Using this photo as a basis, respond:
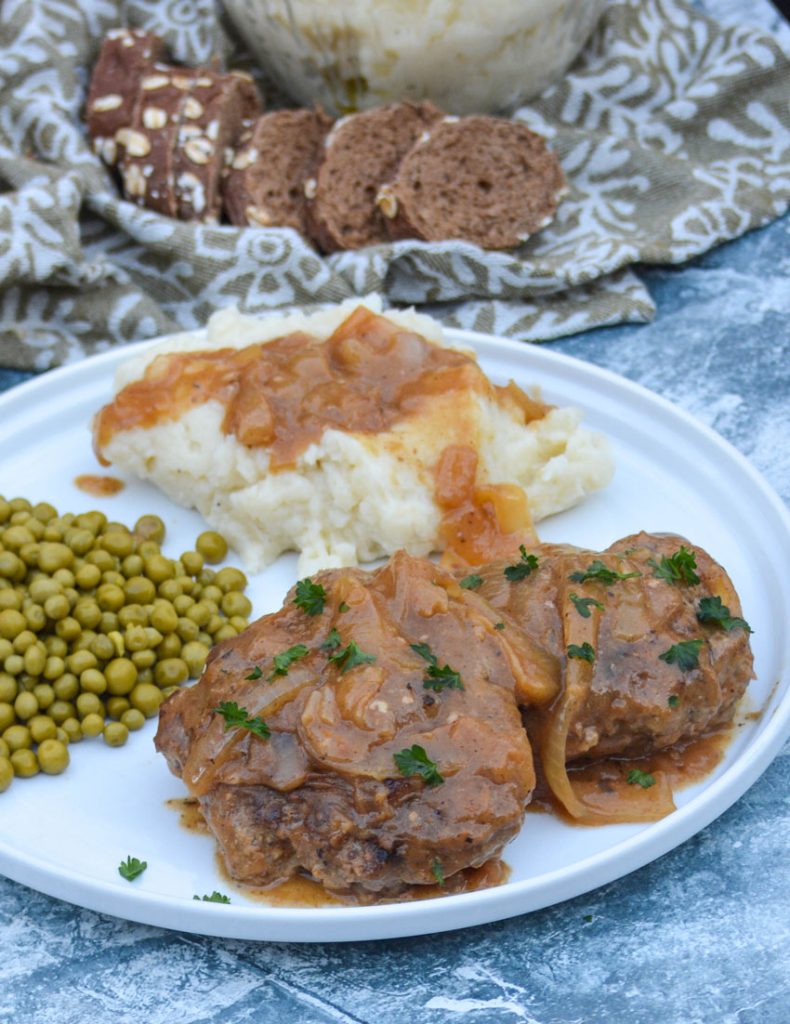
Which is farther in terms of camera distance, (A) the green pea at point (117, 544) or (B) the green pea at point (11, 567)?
(A) the green pea at point (117, 544)

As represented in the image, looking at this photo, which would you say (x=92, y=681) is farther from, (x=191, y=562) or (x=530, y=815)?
(x=530, y=815)

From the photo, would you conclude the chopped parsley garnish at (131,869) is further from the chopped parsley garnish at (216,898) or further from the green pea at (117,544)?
the green pea at (117,544)

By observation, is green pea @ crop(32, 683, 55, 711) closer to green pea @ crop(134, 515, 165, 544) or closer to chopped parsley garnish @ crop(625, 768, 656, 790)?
green pea @ crop(134, 515, 165, 544)

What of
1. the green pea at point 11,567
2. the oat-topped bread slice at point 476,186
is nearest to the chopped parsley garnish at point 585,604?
the green pea at point 11,567

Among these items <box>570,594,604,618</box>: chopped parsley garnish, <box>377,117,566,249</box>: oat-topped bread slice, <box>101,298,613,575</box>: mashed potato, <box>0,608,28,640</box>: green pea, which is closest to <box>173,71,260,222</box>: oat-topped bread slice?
<box>377,117,566,249</box>: oat-topped bread slice

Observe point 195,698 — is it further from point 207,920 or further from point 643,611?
point 643,611

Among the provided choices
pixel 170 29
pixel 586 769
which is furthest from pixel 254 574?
pixel 170 29
